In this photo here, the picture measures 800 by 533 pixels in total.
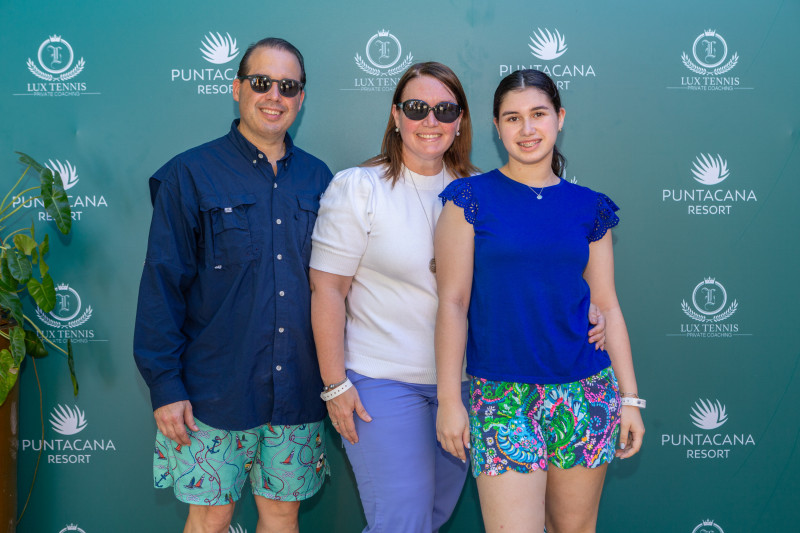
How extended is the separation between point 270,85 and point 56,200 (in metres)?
0.98

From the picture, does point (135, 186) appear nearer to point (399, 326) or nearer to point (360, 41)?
point (360, 41)

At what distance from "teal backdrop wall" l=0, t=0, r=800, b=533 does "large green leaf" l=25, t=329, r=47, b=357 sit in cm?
21

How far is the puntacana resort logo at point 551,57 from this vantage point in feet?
8.73

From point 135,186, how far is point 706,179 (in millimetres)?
2447

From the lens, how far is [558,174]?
188cm

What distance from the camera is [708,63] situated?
8.84ft

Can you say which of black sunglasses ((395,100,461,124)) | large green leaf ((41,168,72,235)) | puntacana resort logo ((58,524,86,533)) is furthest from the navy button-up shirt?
puntacana resort logo ((58,524,86,533))

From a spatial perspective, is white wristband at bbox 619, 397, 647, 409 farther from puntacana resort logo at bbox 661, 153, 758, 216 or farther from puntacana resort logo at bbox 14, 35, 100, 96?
puntacana resort logo at bbox 14, 35, 100, 96

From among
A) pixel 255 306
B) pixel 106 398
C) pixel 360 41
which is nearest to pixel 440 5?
pixel 360 41

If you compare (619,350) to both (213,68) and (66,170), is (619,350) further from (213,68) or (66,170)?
(66,170)

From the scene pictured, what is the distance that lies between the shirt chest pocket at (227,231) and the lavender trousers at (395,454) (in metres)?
0.51

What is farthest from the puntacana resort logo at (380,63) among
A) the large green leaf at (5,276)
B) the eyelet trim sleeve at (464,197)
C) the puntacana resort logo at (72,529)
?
the puntacana resort logo at (72,529)

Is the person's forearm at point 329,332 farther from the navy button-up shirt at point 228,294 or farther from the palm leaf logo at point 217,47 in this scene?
the palm leaf logo at point 217,47

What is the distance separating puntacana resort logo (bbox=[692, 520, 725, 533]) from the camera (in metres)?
2.76
